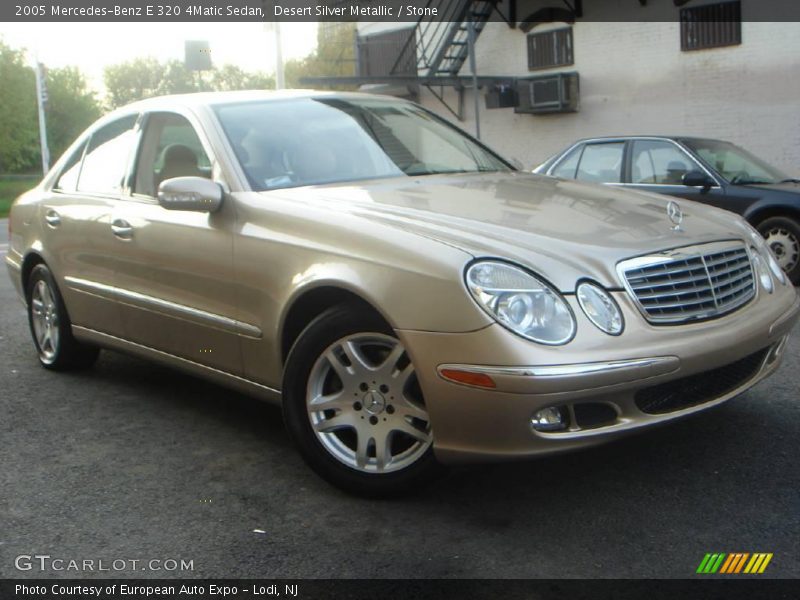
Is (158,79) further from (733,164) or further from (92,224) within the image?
(92,224)

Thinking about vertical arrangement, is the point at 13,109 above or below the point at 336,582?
above

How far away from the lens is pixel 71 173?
5.86 metres

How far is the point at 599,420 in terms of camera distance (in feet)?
11.2

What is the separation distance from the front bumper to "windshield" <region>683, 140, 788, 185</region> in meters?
6.76

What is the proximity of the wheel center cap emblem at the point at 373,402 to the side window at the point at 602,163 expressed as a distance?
7183mm

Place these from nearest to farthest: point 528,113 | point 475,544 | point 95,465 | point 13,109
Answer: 1. point 475,544
2. point 95,465
3. point 528,113
4. point 13,109

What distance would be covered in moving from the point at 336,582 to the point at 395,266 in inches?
42.0

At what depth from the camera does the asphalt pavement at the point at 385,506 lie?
3184mm

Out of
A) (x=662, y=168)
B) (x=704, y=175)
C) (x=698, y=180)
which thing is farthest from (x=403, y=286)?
(x=662, y=168)

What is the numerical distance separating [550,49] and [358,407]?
1811 centimetres

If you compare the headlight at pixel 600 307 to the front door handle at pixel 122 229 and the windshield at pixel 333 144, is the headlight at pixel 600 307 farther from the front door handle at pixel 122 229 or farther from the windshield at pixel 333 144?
the front door handle at pixel 122 229

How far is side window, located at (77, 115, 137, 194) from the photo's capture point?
17.4 feet

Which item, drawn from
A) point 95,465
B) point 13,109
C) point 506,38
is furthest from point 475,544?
point 13,109

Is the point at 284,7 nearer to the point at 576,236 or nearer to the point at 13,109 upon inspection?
the point at 576,236
